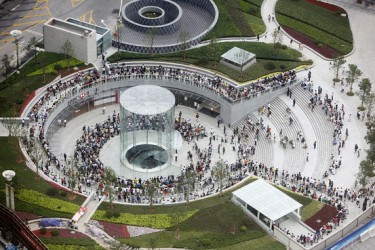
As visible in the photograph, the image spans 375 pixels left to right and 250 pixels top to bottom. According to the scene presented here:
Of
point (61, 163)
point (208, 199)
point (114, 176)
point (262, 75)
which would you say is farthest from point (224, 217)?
point (262, 75)

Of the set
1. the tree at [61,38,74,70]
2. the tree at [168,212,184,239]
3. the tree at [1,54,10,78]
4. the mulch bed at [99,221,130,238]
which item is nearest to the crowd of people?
the tree at [61,38,74,70]

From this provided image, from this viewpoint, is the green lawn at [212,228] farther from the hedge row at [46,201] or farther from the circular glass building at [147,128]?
the circular glass building at [147,128]

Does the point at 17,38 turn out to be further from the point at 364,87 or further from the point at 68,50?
the point at 364,87

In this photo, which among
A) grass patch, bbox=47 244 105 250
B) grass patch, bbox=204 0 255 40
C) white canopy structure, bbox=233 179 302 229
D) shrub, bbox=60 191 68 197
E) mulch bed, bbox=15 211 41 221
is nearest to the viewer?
grass patch, bbox=47 244 105 250

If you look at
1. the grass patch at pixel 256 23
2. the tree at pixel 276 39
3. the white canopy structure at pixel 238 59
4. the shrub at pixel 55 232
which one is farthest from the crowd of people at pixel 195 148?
the grass patch at pixel 256 23

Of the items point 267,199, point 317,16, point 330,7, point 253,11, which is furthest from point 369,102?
point 253,11

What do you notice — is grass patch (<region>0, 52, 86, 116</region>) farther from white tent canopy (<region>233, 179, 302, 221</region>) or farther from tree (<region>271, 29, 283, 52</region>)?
white tent canopy (<region>233, 179, 302, 221</region>)
